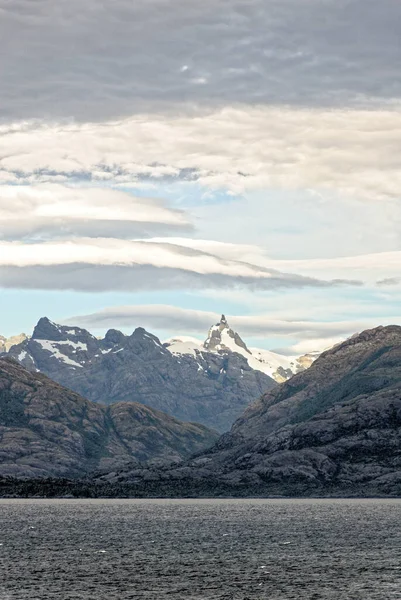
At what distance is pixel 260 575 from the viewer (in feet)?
579

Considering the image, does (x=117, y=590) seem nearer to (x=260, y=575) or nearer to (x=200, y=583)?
(x=200, y=583)

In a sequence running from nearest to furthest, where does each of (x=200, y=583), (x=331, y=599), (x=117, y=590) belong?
(x=331, y=599) → (x=117, y=590) → (x=200, y=583)

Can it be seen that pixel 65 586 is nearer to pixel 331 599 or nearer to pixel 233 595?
pixel 233 595

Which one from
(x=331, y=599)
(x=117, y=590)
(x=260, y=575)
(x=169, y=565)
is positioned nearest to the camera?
Result: (x=331, y=599)

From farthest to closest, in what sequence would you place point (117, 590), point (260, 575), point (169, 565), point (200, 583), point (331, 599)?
point (169, 565) < point (260, 575) < point (200, 583) < point (117, 590) < point (331, 599)

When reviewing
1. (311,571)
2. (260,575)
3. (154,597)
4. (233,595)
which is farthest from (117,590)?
(311,571)

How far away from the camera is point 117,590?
153 m

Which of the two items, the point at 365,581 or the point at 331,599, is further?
the point at 365,581

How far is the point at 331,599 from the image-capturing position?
141 m

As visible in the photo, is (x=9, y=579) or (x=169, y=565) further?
(x=169, y=565)

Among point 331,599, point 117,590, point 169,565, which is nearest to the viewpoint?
point 331,599

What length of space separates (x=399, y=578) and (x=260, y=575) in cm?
2671

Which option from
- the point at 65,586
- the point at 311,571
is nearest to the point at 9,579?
the point at 65,586

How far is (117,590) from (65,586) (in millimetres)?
10595
